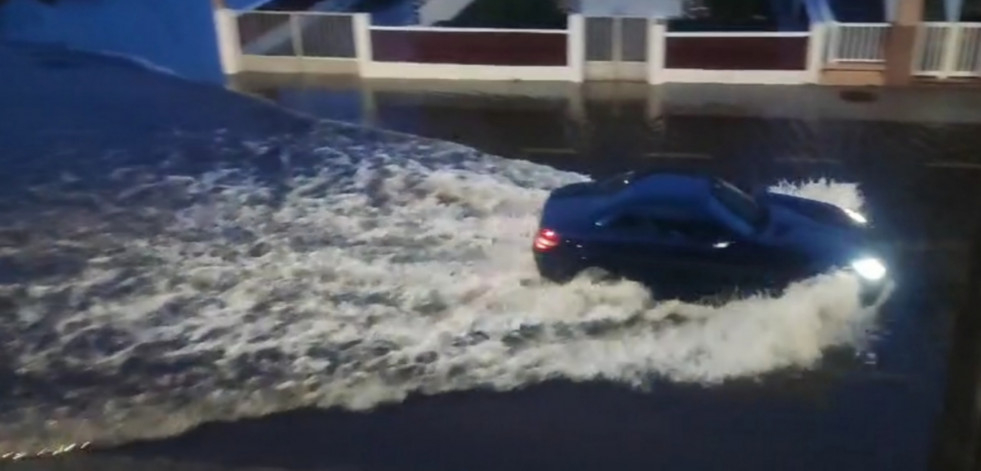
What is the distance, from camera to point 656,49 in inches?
679

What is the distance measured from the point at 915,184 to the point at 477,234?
6.04 metres

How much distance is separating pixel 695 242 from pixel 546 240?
5.34 feet

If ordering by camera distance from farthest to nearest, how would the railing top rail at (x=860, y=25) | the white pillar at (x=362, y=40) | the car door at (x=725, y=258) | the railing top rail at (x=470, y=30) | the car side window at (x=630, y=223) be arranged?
1. the white pillar at (x=362, y=40)
2. the railing top rail at (x=470, y=30)
3. the railing top rail at (x=860, y=25)
4. the car side window at (x=630, y=223)
5. the car door at (x=725, y=258)

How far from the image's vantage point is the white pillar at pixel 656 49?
17.1 metres

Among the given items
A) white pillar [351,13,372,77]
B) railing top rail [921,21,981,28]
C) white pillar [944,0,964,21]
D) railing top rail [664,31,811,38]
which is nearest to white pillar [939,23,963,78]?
railing top rail [921,21,981,28]

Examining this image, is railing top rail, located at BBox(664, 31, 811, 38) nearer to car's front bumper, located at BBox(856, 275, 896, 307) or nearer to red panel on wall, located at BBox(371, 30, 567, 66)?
red panel on wall, located at BBox(371, 30, 567, 66)

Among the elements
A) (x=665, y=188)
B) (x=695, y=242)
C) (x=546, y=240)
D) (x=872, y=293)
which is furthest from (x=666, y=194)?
(x=872, y=293)

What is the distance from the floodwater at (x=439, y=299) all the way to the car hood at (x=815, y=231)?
1.19 ft

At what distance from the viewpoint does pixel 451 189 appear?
14008mm

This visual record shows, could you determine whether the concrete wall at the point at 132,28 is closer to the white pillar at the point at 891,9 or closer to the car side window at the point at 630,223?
the car side window at the point at 630,223

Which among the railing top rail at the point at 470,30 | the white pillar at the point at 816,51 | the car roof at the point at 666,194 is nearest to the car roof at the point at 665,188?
the car roof at the point at 666,194

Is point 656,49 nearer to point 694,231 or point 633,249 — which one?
point 694,231

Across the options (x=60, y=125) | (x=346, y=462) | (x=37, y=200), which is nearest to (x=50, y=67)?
(x=60, y=125)

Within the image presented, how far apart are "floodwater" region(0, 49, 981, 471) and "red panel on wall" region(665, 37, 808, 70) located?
597 mm
